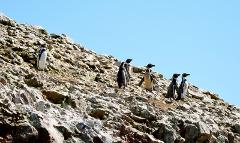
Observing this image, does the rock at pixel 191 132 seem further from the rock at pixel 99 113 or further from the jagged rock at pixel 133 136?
the rock at pixel 99 113

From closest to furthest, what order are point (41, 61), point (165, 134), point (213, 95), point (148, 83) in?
point (165, 134) → point (41, 61) → point (148, 83) → point (213, 95)

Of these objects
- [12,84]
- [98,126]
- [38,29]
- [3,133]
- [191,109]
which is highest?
[38,29]

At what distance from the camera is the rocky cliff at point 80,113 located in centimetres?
1598

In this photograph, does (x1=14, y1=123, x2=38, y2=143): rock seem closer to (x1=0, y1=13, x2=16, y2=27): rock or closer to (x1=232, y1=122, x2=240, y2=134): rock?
(x1=232, y1=122, x2=240, y2=134): rock

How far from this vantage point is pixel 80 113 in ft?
62.7

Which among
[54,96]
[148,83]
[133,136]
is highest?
[148,83]

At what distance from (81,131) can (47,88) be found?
4443mm

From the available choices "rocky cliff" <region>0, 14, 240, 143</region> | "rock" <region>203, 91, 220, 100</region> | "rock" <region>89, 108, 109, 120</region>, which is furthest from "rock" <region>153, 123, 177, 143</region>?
"rock" <region>203, 91, 220, 100</region>

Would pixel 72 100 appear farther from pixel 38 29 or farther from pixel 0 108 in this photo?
pixel 38 29

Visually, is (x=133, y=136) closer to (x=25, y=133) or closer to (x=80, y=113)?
(x=80, y=113)

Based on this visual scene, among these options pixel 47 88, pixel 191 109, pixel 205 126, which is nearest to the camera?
pixel 47 88

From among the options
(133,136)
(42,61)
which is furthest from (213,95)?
(133,136)

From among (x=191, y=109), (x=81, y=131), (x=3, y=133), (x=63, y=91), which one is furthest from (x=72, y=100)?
(x=191, y=109)

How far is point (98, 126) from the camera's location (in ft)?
58.5
